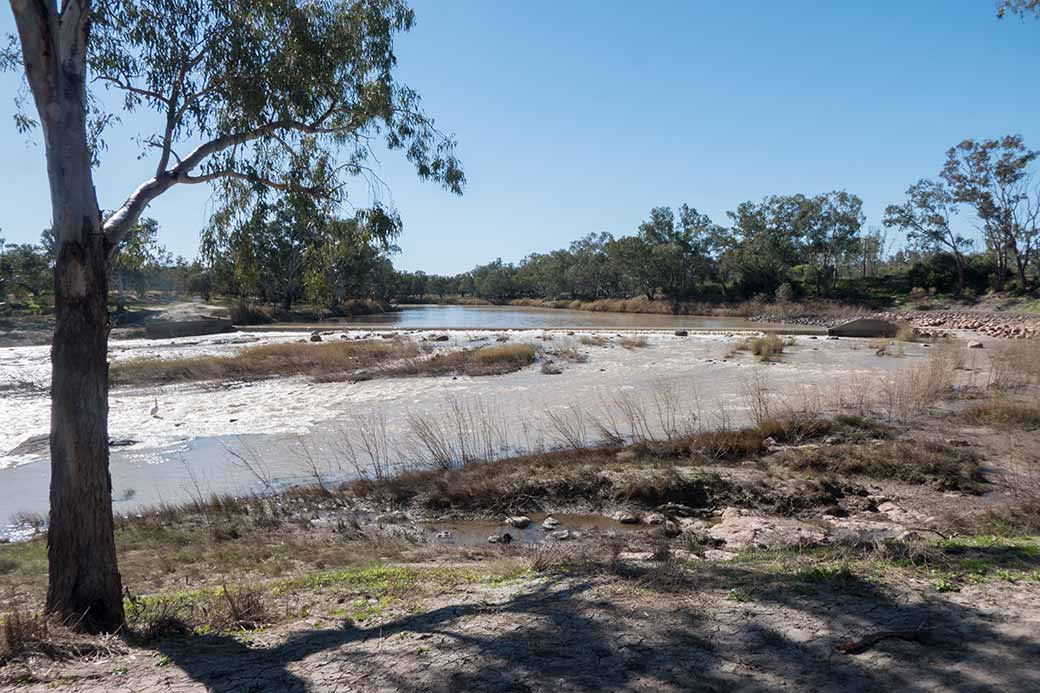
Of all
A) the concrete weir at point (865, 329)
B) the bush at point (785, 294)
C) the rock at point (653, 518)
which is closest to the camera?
the rock at point (653, 518)

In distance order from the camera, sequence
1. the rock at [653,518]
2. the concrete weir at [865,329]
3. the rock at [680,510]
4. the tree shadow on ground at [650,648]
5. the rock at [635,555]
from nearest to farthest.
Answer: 1. the tree shadow on ground at [650,648]
2. the rock at [635,555]
3. the rock at [653,518]
4. the rock at [680,510]
5. the concrete weir at [865,329]

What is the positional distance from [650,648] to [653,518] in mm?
4690

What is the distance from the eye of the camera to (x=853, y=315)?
166 ft

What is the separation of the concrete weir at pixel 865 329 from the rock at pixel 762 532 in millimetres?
32150

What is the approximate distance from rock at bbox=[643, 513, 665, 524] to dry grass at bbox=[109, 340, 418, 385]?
15024 mm

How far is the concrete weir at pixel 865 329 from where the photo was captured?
36938 mm

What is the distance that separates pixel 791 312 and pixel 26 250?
6223 cm

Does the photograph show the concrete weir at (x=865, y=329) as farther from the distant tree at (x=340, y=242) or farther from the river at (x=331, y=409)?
the distant tree at (x=340, y=242)

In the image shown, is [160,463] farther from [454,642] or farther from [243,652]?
[454,642]

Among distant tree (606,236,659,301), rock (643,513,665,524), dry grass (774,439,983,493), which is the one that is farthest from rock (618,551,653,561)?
distant tree (606,236,659,301)

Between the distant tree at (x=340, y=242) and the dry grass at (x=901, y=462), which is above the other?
the distant tree at (x=340, y=242)

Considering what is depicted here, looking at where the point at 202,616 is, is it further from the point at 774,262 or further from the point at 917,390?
the point at 774,262

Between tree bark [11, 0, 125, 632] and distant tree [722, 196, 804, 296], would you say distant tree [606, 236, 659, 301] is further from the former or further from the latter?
tree bark [11, 0, 125, 632]

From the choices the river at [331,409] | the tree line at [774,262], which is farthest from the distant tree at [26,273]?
the river at [331,409]
